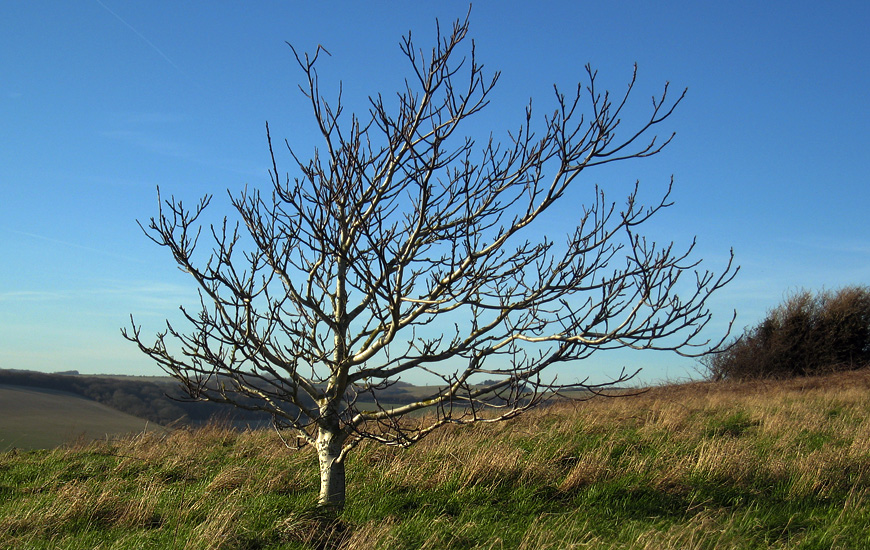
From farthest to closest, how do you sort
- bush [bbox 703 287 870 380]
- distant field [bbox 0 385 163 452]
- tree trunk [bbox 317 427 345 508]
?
bush [bbox 703 287 870 380] → distant field [bbox 0 385 163 452] → tree trunk [bbox 317 427 345 508]

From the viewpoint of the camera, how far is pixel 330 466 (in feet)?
16.9

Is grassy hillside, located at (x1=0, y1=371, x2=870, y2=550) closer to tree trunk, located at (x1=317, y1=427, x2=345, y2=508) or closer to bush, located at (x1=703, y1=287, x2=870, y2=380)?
tree trunk, located at (x1=317, y1=427, x2=345, y2=508)

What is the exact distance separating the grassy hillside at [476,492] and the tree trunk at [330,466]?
0.16 m

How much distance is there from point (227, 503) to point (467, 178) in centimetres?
364

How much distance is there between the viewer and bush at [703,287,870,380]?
23125mm

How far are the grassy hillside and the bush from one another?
15603 millimetres

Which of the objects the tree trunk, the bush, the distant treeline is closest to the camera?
the tree trunk

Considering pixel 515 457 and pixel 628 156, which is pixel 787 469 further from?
pixel 628 156

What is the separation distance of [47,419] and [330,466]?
20.3m

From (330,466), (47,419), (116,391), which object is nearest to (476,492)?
(330,466)

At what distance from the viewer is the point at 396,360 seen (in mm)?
4871

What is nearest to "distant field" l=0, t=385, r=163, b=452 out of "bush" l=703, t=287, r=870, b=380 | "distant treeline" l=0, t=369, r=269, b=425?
"distant treeline" l=0, t=369, r=269, b=425

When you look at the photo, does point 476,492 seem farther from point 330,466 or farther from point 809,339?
point 809,339

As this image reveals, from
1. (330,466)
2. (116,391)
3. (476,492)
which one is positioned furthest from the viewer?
(116,391)
